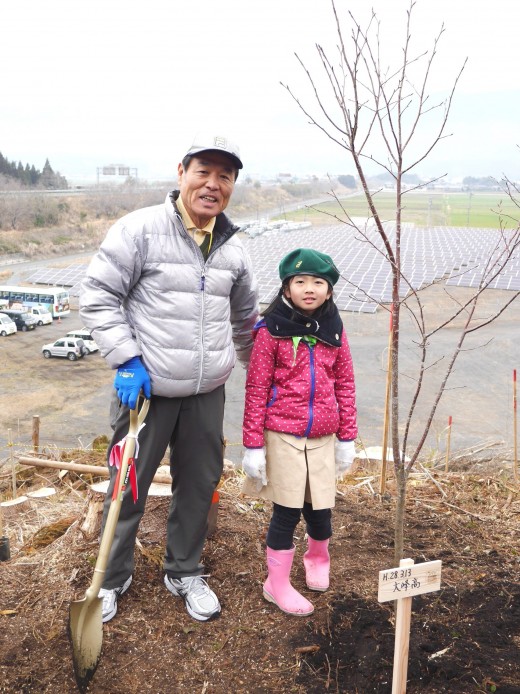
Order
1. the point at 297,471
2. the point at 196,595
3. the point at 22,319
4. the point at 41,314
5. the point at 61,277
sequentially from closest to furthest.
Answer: the point at 297,471, the point at 196,595, the point at 22,319, the point at 41,314, the point at 61,277

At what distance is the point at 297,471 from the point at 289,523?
24 centimetres

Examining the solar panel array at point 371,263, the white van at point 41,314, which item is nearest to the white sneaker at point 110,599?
the solar panel array at point 371,263

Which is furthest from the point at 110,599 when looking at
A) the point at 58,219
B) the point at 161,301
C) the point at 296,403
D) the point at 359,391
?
the point at 58,219

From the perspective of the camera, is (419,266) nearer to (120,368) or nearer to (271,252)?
(271,252)

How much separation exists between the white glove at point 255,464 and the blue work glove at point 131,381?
46cm

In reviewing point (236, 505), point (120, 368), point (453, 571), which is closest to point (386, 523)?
point (453, 571)

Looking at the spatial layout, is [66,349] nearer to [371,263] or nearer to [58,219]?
[371,263]

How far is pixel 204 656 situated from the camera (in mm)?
2332

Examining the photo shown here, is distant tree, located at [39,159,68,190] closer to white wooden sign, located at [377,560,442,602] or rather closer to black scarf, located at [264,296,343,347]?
black scarf, located at [264,296,343,347]

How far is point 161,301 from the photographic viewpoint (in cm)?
238

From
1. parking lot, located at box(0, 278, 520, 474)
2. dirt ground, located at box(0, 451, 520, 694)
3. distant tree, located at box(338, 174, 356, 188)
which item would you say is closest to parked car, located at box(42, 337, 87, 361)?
parking lot, located at box(0, 278, 520, 474)

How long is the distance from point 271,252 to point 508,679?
3280 centimetres

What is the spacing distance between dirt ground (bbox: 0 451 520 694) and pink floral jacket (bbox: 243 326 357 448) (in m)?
0.73

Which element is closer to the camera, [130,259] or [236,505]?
[130,259]
